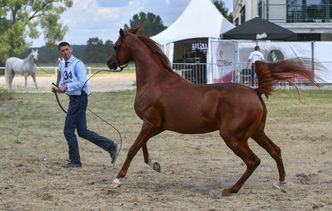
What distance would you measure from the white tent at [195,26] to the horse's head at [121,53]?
62.9 ft

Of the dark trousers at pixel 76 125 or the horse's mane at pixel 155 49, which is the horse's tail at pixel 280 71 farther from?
the dark trousers at pixel 76 125

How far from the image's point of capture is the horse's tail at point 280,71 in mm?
7438

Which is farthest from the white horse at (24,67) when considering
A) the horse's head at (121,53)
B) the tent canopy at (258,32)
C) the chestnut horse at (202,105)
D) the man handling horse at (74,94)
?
the chestnut horse at (202,105)

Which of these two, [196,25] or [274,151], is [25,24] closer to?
[196,25]

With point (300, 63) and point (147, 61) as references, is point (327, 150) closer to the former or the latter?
point (300, 63)

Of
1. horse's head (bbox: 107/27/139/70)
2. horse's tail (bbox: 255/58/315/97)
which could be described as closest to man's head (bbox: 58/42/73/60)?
horse's head (bbox: 107/27/139/70)

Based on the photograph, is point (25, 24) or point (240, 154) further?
point (25, 24)

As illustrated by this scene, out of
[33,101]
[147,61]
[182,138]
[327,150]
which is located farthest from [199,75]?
[147,61]

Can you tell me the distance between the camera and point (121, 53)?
8203mm

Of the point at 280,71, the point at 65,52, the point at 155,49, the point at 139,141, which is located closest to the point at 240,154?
the point at 280,71

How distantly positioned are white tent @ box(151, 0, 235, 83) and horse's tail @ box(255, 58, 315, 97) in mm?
20002

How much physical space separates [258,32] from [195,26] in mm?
4343

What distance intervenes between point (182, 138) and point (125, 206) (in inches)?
221

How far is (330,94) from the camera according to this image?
73.9 ft
